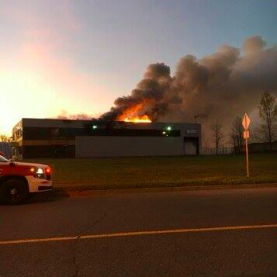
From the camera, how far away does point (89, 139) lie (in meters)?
91.8

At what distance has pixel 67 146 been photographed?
91000 mm

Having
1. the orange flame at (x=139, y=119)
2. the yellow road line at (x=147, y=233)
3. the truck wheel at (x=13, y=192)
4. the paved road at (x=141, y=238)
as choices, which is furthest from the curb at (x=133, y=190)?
the orange flame at (x=139, y=119)

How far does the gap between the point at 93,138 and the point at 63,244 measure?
3368 inches

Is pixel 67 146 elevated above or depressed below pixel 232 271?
above

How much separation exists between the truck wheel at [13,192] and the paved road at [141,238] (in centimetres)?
50

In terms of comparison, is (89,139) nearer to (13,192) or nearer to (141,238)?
(13,192)

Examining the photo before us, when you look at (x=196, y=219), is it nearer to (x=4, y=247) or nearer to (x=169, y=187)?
(x=4, y=247)

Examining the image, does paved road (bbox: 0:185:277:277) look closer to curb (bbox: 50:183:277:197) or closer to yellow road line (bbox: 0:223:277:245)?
yellow road line (bbox: 0:223:277:245)

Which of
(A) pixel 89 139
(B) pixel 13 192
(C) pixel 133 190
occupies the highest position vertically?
(A) pixel 89 139

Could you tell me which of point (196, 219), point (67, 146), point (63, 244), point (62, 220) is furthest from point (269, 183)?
point (67, 146)

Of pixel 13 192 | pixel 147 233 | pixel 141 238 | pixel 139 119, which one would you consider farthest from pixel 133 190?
pixel 139 119

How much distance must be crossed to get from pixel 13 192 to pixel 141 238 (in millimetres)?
5875

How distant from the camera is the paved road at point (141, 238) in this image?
5.70 meters

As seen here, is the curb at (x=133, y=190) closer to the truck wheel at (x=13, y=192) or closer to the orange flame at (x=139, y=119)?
the truck wheel at (x=13, y=192)
